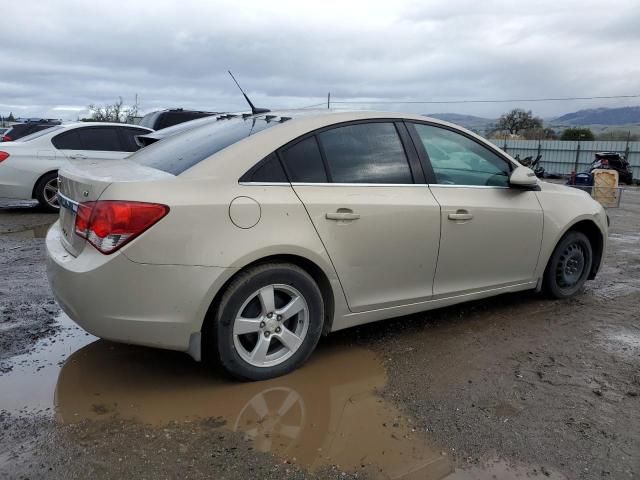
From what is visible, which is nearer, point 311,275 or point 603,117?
point 311,275

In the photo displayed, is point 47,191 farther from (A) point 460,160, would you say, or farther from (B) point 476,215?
(B) point 476,215

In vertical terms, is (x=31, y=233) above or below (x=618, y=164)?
below

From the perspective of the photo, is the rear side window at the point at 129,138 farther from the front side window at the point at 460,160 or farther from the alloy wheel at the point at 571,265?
the alloy wheel at the point at 571,265

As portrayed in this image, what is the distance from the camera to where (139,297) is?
3023 mm

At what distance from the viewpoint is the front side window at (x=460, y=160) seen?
417 cm

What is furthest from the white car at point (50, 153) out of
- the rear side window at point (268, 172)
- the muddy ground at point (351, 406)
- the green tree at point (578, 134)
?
the green tree at point (578, 134)

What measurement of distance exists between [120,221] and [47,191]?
7328mm

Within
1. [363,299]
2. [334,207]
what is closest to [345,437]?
[363,299]

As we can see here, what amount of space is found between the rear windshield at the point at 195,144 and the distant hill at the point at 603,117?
35.4 m

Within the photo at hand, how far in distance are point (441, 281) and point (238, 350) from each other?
160 centimetres

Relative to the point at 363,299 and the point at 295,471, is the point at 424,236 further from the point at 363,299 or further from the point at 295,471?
the point at 295,471

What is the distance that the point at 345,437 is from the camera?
2.91 metres

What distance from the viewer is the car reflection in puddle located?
2775 millimetres

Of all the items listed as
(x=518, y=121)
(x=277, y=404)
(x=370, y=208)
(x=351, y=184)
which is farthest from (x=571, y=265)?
(x=518, y=121)
